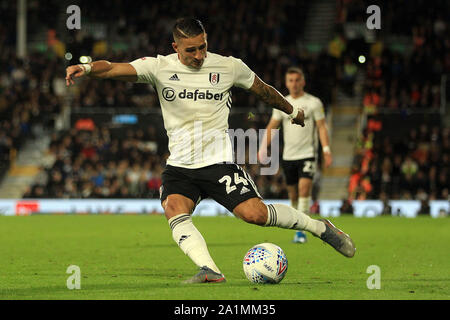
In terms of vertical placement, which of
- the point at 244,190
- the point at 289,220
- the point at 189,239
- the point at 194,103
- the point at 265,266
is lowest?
the point at 265,266

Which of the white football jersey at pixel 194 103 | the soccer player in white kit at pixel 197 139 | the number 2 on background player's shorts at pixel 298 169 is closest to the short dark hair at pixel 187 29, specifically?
the soccer player in white kit at pixel 197 139

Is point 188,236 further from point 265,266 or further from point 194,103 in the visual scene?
point 194,103

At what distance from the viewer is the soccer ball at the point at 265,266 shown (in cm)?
732

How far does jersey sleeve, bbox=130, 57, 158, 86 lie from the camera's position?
24.1 feet

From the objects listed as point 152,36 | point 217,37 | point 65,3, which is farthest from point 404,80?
point 65,3

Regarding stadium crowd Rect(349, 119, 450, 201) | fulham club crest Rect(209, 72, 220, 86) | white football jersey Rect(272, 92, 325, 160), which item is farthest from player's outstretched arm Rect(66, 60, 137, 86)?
stadium crowd Rect(349, 119, 450, 201)

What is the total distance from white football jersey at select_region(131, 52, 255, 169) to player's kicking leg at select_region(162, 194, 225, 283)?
0.33 meters

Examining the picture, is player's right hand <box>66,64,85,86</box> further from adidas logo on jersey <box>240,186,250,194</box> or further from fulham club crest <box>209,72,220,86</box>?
adidas logo on jersey <box>240,186,250,194</box>

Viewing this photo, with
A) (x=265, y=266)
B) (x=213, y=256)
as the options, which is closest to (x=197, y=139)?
(x=265, y=266)

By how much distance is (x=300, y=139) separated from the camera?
42.6 feet

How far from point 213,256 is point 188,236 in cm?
333

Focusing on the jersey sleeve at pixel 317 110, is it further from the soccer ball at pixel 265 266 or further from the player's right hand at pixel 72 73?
the player's right hand at pixel 72 73

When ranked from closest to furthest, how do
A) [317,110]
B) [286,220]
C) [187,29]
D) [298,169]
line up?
[187,29] → [286,220] → [317,110] → [298,169]
